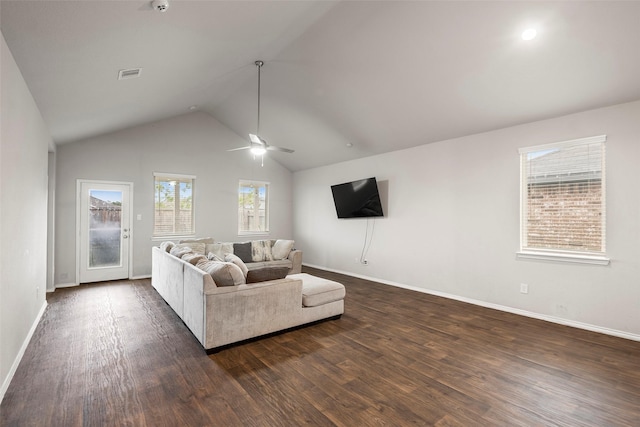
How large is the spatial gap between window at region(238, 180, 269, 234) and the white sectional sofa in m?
3.78

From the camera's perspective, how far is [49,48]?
235cm

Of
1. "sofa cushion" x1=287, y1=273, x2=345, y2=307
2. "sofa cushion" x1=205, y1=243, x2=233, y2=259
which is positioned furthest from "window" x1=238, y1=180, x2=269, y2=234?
"sofa cushion" x1=287, y1=273, x2=345, y2=307

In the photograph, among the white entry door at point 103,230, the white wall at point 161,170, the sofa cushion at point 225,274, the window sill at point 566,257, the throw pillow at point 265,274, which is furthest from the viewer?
the white entry door at point 103,230

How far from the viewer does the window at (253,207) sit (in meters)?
7.93

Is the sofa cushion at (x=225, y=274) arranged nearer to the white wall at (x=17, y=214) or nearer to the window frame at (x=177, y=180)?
the white wall at (x=17, y=214)

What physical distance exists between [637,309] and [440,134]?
332 cm

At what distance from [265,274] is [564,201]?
395 centimetres

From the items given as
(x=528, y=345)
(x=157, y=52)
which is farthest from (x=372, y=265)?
(x=157, y=52)

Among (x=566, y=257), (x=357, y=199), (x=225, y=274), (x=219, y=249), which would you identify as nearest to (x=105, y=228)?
(x=219, y=249)

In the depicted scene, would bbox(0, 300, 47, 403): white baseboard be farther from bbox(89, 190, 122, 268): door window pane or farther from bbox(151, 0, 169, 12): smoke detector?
bbox(151, 0, 169, 12): smoke detector

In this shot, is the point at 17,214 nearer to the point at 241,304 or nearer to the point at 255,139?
the point at 241,304

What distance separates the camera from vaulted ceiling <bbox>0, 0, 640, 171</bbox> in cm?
245

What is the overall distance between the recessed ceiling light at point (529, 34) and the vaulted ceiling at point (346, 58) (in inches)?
2.3

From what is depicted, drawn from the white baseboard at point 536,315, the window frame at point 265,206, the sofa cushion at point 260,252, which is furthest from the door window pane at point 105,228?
the white baseboard at point 536,315
